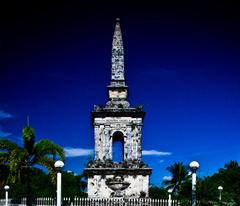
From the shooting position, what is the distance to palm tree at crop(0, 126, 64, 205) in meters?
25.2

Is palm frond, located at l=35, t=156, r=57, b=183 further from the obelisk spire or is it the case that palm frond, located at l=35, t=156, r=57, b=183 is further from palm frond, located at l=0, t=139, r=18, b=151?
the obelisk spire

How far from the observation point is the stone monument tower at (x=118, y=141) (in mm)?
27906

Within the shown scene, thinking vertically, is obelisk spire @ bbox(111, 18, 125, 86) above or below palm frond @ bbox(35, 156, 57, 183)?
above

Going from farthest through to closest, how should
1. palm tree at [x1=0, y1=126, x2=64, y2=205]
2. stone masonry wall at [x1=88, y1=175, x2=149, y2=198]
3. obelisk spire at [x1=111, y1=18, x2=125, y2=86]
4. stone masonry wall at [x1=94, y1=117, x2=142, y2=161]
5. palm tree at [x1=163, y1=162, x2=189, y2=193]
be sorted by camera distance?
palm tree at [x1=163, y1=162, x2=189, y2=193] → obelisk spire at [x1=111, y1=18, x2=125, y2=86] → stone masonry wall at [x1=94, y1=117, x2=142, y2=161] → stone masonry wall at [x1=88, y1=175, x2=149, y2=198] → palm tree at [x1=0, y1=126, x2=64, y2=205]

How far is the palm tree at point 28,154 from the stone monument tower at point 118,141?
9.00 ft

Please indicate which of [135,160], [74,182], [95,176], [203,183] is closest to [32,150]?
[95,176]

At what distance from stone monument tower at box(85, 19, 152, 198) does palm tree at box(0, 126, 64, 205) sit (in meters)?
2.74

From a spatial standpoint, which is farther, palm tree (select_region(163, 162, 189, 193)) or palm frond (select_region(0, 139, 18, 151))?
palm tree (select_region(163, 162, 189, 193))

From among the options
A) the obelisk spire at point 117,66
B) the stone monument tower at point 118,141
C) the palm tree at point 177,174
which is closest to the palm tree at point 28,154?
the stone monument tower at point 118,141

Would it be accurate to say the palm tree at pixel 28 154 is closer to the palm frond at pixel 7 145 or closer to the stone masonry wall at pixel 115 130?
the palm frond at pixel 7 145

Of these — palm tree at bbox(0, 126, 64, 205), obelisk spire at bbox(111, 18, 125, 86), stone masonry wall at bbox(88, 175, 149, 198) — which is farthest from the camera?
obelisk spire at bbox(111, 18, 125, 86)

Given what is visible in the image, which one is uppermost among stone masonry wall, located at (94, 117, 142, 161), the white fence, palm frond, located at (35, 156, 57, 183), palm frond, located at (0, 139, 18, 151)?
stone masonry wall, located at (94, 117, 142, 161)

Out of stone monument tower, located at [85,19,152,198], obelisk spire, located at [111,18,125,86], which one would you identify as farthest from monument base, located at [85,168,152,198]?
obelisk spire, located at [111,18,125,86]

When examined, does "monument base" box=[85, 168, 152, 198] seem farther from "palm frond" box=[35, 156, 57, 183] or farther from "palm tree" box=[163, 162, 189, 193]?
"palm tree" box=[163, 162, 189, 193]
